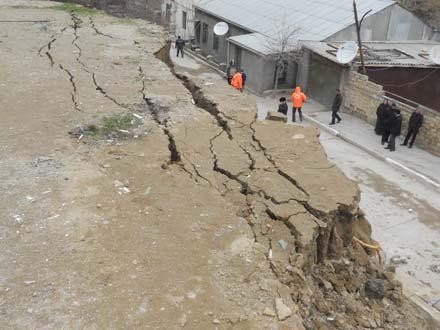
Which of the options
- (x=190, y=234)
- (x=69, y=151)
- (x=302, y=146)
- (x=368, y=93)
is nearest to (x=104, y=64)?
(x=69, y=151)

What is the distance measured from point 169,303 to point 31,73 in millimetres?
6727

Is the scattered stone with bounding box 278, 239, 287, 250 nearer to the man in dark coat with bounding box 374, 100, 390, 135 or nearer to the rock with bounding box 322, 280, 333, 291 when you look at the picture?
the rock with bounding box 322, 280, 333, 291

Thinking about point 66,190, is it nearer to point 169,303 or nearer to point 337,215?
point 169,303

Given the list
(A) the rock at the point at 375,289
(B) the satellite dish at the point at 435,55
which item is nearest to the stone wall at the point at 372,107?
(B) the satellite dish at the point at 435,55

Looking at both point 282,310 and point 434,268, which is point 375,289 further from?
point 434,268

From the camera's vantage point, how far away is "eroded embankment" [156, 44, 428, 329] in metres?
4.92

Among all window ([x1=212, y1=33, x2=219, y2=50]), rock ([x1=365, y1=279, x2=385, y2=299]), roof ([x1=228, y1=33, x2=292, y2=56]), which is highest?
roof ([x1=228, y1=33, x2=292, y2=56])

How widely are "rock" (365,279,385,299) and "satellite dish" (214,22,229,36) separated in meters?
17.2

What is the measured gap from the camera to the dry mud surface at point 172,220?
13.4 ft

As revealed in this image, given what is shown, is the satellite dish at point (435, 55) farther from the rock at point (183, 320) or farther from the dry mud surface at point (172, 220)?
the rock at point (183, 320)

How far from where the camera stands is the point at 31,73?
363 inches

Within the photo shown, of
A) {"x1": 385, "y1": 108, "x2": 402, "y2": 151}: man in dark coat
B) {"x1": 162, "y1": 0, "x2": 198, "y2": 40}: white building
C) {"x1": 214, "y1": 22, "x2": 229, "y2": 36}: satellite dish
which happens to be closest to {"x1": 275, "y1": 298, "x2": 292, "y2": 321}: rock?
{"x1": 385, "y1": 108, "x2": 402, "y2": 151}: man in dark coat

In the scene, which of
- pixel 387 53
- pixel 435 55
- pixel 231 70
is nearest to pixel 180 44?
pixel 231 70

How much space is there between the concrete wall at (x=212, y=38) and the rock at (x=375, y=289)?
16.8 metres
